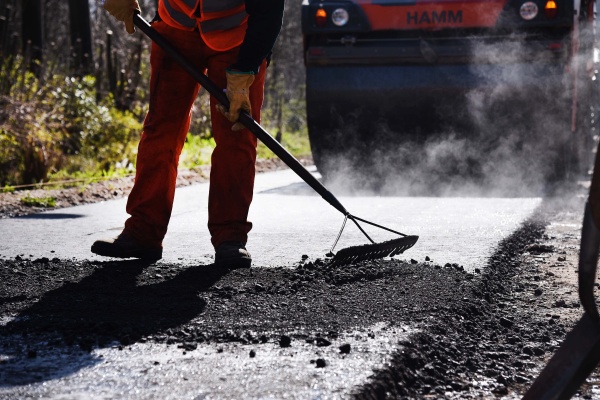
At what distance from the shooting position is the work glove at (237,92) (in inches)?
180

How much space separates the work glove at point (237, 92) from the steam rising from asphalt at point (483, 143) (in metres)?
3.99

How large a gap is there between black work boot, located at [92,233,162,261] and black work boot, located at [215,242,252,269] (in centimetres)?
36

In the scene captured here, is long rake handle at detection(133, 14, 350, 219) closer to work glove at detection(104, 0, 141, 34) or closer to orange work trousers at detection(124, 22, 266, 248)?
orange work trousers at detection(124, 22, 266, 248)

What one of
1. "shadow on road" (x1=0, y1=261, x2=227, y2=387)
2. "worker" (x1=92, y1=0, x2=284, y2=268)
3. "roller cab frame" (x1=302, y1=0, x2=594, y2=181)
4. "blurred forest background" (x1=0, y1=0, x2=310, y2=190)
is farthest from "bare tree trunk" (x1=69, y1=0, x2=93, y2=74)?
"shadow on road" (x1=0, y1=261, x2=227, y2=387)

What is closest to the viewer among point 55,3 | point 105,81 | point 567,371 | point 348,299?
point 567,371

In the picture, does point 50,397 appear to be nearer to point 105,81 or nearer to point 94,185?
point 94,185

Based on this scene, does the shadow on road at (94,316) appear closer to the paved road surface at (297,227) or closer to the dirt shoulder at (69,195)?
the paved road surface at (297,227)

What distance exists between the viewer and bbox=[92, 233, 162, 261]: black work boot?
4.61 metres

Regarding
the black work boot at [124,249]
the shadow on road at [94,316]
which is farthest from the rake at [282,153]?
the black work boot at [124,249]

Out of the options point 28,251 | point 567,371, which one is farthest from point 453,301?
point 28,251

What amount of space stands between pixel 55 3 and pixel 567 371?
22.7 m

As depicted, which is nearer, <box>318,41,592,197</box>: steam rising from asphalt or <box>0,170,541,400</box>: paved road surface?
<box>0,170,541,400</box>: paved road surface

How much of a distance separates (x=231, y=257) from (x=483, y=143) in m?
4.39

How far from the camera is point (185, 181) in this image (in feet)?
33.0
